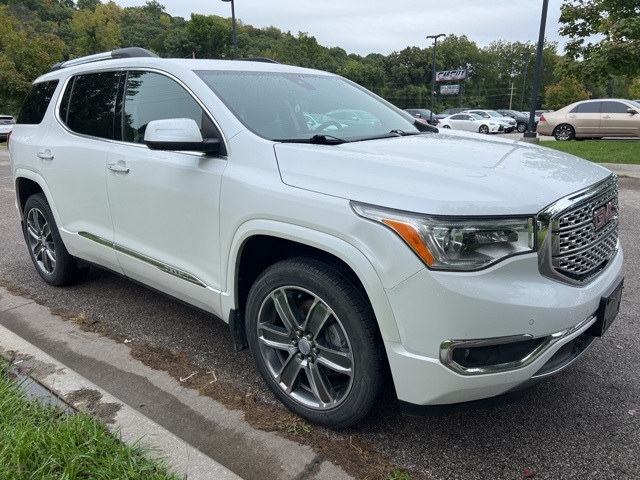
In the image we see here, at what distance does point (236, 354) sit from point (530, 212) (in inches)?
81.2

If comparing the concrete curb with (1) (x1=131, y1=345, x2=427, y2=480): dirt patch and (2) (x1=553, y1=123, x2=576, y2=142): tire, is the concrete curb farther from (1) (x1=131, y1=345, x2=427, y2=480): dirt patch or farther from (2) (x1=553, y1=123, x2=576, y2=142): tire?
(2) (x1=553, y1=123, x2=576, y2=142): tire

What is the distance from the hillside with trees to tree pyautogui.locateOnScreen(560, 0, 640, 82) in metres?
25.5

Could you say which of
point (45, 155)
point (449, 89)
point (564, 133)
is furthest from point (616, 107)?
point (449, 89)

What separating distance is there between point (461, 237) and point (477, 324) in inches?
12.9

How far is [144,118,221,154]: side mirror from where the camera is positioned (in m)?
2.63

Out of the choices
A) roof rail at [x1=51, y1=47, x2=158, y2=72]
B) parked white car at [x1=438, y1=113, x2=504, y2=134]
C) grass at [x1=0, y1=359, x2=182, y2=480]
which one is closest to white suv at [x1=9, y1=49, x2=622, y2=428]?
roof rail at [x1=51, y1=47, x2=158, y2=72]

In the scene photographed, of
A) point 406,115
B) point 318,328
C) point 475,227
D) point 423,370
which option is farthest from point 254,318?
point 406,115

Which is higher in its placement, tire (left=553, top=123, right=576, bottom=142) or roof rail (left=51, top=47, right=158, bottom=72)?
roof rail (left=51, top=47, right=158, bottom=72)

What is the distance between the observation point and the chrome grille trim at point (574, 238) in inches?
81.0

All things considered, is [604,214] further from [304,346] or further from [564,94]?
[564,94]

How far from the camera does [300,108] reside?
3.13 m

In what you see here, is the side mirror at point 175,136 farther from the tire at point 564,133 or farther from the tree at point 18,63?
the tree at point 18,63

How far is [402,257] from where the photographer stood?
198 cm

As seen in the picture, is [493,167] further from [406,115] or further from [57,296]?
[57,296]
